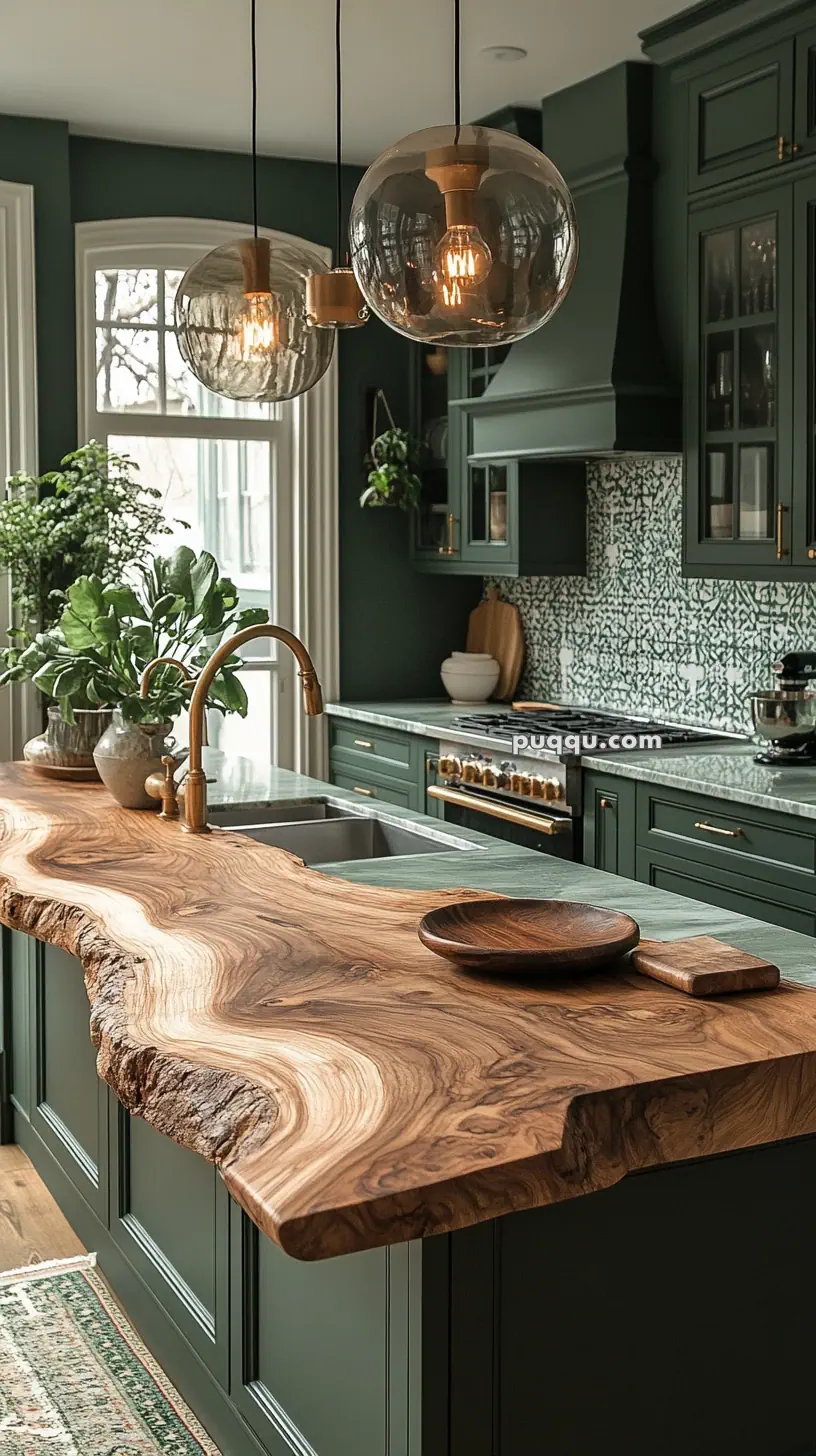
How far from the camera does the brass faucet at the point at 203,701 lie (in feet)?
9.42

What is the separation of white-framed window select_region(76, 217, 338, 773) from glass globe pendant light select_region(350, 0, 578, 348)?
392 cm

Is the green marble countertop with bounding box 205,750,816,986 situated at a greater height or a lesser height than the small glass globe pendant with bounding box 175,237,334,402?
lesser

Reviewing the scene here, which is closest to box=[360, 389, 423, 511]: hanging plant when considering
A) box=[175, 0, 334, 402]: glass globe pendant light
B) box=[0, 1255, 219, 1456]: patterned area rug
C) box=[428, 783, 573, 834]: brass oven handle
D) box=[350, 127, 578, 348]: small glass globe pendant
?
box=[428, 783, 573, 834]: brass oven handle

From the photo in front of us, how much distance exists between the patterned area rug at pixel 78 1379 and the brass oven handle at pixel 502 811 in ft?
6.32

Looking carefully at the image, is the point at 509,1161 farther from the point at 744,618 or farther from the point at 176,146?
the point at 176,146

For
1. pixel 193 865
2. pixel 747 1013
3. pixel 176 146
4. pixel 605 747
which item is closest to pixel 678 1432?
pixel 747 1013

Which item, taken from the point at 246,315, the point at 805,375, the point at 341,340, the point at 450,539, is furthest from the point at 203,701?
the point at 341,340

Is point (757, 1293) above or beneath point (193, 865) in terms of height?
beneath

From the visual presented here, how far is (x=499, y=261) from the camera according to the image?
5.98 feet

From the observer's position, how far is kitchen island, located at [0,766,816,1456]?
1.48 metres

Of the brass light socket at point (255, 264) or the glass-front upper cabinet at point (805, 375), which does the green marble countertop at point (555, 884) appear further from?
the glass-front upper cabinet at point (805, 375)

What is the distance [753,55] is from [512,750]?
82.9 inches

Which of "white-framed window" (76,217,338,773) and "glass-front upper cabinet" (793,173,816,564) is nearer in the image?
"glass-front upper cabinet" (793,173,816,564)

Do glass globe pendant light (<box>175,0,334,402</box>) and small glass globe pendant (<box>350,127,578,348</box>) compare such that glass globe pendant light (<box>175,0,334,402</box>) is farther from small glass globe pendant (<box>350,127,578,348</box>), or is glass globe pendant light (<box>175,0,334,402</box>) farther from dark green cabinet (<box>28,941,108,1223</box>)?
dark green cabinet (<box>28,941,108,1223</box>)
